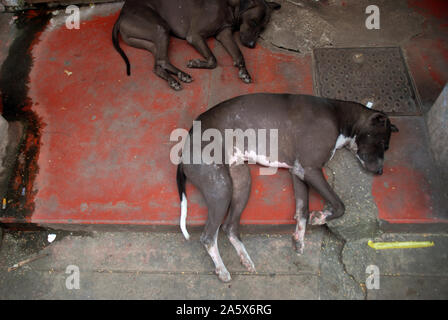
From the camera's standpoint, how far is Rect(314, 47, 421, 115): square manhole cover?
3.54 m

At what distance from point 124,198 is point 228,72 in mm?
1768

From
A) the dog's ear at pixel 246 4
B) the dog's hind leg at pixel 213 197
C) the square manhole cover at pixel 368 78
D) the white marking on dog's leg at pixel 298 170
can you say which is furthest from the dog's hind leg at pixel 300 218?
the dog's ear at pixel 246 4

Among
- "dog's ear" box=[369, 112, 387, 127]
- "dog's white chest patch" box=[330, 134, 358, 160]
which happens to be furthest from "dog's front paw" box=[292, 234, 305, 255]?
"dog's ear" box=[369, 112, 387, 127]

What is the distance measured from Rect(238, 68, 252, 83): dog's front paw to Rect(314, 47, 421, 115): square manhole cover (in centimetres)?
71

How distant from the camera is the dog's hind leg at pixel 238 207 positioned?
2.91 m

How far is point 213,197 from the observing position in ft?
9.19

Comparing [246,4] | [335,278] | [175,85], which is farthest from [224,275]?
[246,4]

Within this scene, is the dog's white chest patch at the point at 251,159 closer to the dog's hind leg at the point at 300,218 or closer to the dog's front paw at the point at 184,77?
the dog's hind leg at the point at 300,218

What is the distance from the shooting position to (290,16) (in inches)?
169

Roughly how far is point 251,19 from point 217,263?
2752mm

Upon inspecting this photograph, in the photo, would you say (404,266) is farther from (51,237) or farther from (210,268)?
(51,237)

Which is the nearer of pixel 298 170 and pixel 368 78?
A: pixel 298 170

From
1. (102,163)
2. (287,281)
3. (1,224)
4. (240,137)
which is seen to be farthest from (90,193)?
(287,281)

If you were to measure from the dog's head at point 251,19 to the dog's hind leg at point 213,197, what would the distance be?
6.04 feet
